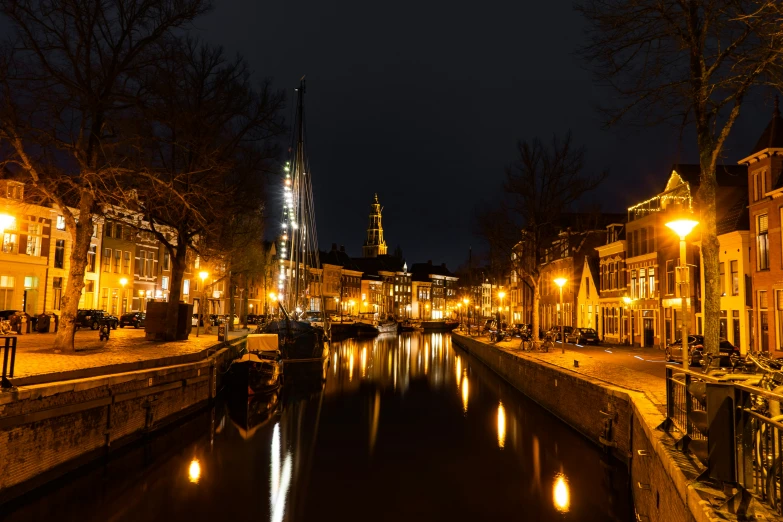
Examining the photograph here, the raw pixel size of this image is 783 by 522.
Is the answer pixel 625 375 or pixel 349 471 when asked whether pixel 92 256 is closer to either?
pixel 349 471

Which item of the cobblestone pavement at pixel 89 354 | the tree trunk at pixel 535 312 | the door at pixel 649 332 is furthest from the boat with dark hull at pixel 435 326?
the cobblestone pavement at pixel 89 354

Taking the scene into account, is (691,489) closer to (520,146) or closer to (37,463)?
(37,463)

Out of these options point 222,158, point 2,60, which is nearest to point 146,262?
point 222,158

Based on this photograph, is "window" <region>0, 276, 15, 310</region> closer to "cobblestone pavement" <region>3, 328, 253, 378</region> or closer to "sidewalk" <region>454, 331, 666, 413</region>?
"cobblestone pavement" <region>3, 328, 253, 378</region>

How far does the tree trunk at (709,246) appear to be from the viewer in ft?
47.9

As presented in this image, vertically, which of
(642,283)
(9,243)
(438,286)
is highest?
(438,286)

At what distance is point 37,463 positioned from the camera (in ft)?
42.7

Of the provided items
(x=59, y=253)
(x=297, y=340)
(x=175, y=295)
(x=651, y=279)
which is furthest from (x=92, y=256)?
(x=651, y=279)

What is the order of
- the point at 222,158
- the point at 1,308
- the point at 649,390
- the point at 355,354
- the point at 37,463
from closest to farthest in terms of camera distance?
the point at 37,463
the point at 649,390
the point at 222,158
the point at 1,308
the point at 355,354

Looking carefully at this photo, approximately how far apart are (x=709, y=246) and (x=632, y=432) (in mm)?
4844

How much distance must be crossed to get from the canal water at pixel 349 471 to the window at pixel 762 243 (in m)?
12.8

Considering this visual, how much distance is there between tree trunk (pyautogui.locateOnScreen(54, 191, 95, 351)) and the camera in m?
20.5

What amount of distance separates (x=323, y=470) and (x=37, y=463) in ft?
23.5

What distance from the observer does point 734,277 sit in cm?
3191
